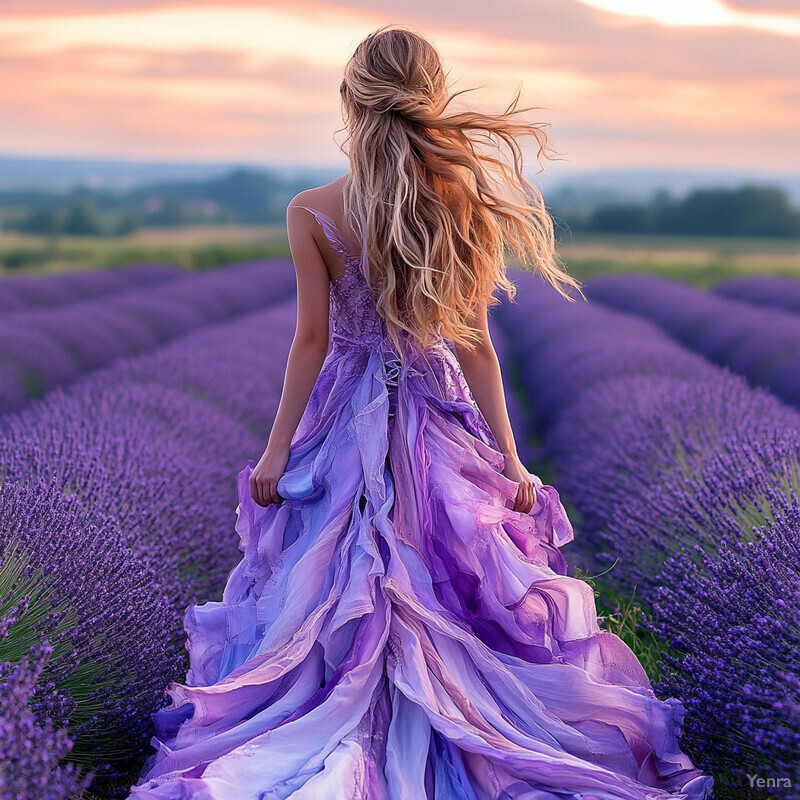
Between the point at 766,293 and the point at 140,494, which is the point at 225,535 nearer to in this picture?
the point at 140,494

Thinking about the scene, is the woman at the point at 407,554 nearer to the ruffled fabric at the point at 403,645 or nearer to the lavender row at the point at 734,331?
the ruffled fabric at the point at 403,645

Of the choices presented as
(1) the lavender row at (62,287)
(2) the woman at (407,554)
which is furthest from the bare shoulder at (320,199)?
(1) the lavender row at (62,287)

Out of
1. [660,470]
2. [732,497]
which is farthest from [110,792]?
[660,470]

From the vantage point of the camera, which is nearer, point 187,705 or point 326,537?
point 326,537

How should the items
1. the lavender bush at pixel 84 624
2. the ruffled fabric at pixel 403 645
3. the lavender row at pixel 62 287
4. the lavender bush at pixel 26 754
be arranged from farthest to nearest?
the lavender row at pixel 62 287, the lavender bush at pixel 84 624, the ruffled fabric at pixel 403 645, the lavender bush at pixel 26 754

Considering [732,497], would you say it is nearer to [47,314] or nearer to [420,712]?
[420,712]

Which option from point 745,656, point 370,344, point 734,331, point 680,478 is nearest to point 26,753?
point 370,344

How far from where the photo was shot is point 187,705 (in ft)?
6.96

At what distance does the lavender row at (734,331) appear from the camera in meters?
5.61

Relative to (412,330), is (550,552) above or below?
below

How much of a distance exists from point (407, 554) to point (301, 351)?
0.49m

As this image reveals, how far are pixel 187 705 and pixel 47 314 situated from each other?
236 inches

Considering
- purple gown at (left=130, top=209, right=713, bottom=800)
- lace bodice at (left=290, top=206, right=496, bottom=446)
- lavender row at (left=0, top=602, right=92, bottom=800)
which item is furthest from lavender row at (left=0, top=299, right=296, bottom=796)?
lace bodice at (left=290, top=206, right=496, bottom=446)

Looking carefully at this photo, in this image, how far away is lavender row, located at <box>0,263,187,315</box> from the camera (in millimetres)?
9664
